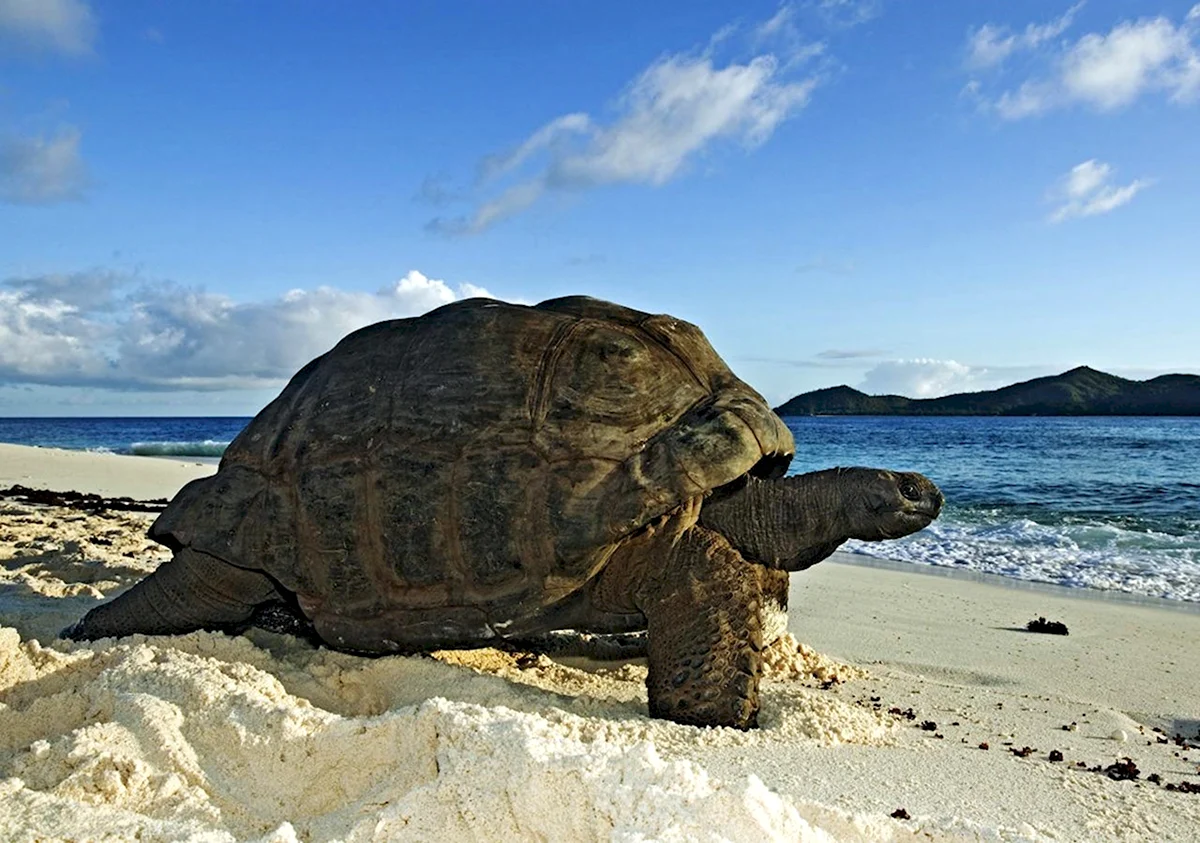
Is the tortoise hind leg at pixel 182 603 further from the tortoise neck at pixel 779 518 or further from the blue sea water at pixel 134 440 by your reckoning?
the blue sea water at pixel 134 440

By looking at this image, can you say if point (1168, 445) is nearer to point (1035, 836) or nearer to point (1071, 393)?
point (1035, 836)

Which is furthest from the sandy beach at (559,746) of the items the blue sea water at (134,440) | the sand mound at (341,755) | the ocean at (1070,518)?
the blue sea water at (134,440)

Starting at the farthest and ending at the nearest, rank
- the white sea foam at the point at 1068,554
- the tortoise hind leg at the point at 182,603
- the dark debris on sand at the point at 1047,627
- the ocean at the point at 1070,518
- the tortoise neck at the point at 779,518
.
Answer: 1. the ocean at the point at 1070,518
2. the white sea foam at the point at 1068,554
3. the dark debris on sand at the point at 1047,627
4. the tortoise hind leg at the point at 182,603
5. the tortoise neck at the point at 779,518

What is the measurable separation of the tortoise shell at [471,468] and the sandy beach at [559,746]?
0.50 meters

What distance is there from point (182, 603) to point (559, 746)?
10.5 ft

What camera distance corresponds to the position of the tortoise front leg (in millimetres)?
4227

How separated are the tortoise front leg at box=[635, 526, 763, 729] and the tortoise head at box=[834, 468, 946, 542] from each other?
0.78 meters

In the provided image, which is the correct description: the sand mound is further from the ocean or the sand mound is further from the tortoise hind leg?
the ocean

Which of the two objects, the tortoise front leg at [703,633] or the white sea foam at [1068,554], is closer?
the tortoise front leg at [703,633]

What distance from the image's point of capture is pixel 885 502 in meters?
5.09

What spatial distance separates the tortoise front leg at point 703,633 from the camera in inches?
166

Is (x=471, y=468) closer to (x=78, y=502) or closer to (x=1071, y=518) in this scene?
(x=78, y=502)

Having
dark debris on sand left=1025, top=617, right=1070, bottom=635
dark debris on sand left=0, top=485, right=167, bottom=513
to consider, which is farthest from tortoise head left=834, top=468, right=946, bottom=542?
dark debris on sand left=0, top=485, right=167, bottom=513

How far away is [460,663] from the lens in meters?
5.31
